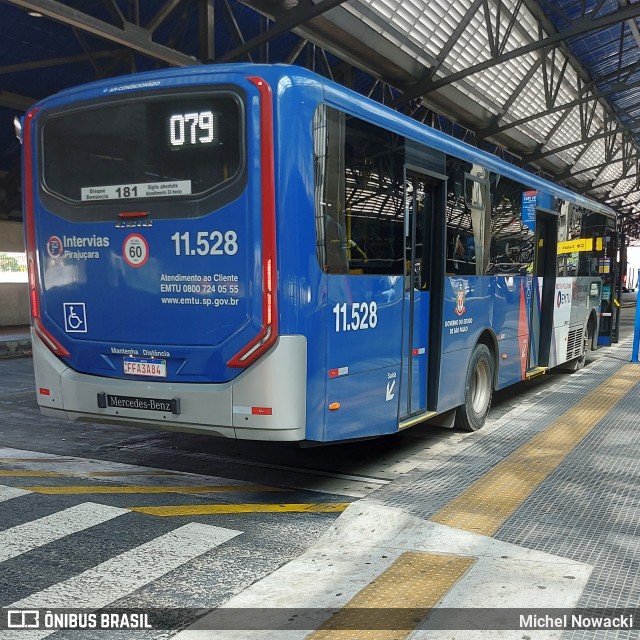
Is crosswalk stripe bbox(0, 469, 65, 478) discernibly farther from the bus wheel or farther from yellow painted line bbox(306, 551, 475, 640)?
the bus wheel

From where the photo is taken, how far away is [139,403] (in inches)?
205

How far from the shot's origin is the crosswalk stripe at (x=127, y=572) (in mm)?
3533

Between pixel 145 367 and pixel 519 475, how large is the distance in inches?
127

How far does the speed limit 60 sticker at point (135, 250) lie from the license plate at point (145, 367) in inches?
28.8

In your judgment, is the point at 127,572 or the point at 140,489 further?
the point at 140,489

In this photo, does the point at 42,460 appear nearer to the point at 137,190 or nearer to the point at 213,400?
the point at 213,400

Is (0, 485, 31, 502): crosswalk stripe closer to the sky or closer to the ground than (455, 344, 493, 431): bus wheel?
closer to the ground

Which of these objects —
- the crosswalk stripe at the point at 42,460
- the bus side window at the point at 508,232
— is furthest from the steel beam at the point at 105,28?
the bus side window at the point at 508,232

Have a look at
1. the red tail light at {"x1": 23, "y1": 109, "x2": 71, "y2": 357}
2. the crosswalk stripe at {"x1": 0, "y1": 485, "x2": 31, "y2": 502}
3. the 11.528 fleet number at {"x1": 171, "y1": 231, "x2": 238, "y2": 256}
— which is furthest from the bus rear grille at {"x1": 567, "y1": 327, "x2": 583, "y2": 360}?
the crosswalk stripe at {"x1": 0, "y1": 485, "x2": 31, "y2": 502}

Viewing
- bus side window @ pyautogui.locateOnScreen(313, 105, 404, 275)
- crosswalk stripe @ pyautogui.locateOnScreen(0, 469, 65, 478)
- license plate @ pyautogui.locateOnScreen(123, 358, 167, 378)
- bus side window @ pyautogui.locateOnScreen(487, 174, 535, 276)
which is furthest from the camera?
bus side window @ pyautogui.locateOnScreen(487, 174, 535, 276)

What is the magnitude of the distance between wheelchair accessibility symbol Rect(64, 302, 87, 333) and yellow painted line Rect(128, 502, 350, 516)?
1.50m

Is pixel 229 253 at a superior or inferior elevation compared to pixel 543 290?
superior

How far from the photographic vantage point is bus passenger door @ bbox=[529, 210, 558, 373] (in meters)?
9.98

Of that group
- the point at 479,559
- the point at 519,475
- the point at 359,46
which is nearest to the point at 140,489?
the point at 479,559
